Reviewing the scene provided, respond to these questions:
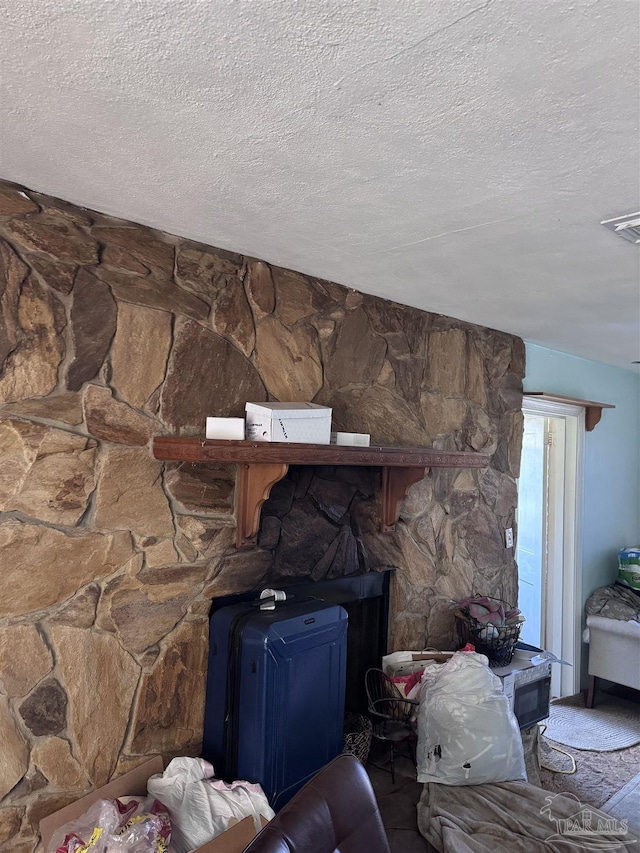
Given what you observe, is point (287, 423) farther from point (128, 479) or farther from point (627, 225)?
point (627, 225)

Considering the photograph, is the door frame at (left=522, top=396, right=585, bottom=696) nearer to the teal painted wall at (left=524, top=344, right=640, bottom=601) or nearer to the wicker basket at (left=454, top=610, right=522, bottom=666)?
the teal painted wall at (left=524, top=344, right=640, bottom=601)

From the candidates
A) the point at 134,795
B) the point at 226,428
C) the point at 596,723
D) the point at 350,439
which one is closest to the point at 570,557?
the point at 596,723

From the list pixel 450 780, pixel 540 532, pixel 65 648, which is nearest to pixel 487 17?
pixel 65 648

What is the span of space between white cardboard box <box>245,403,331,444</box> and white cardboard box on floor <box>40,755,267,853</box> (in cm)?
106

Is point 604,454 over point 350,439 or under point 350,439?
over

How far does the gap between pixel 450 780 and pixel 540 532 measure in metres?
2.14

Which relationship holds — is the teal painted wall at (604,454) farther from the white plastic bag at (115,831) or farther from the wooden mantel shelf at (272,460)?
the white plastic bag at (115,831)

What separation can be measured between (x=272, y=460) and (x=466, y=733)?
1322mm

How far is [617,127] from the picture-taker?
3.86 feet

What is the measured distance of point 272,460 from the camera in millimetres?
1812

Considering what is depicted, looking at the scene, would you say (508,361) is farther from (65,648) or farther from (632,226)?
(65,648)

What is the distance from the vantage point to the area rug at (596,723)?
3.29 metres

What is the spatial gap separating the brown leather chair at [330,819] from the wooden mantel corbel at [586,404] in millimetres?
2574

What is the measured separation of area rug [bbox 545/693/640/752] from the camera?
10.8 feet
